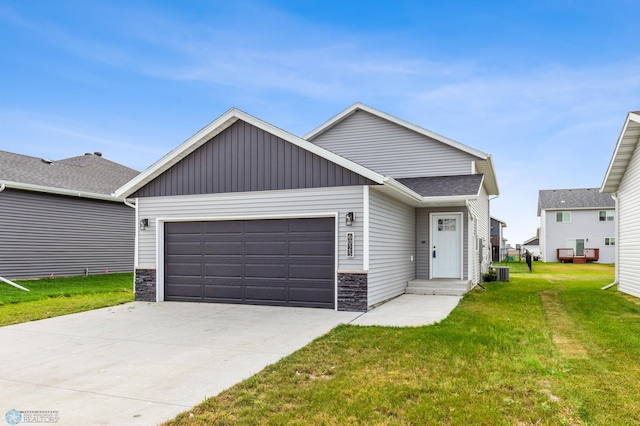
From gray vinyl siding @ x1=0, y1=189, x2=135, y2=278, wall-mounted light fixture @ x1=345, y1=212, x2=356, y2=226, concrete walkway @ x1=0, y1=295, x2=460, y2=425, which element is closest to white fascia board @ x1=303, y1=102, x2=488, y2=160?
concrete walkway @ x1=0, y1=295, x2=460, y2=425

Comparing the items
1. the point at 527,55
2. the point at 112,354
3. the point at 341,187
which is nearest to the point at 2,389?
the point at 112,354

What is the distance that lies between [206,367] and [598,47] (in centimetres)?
1628

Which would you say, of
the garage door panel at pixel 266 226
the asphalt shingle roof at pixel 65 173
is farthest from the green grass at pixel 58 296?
the garage door panel at pixel 266 226

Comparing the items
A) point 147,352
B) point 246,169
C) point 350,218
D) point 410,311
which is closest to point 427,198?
point 350,218

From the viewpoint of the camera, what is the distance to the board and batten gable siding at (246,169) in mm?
9406

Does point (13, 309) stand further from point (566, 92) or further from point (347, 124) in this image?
point (566, 92)

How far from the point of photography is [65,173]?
17.5m

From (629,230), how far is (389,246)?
7436mm

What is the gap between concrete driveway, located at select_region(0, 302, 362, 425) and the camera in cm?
401

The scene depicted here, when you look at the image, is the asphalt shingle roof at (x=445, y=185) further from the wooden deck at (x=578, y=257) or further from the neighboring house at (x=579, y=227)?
the neighboring house at (x=579, y=227)

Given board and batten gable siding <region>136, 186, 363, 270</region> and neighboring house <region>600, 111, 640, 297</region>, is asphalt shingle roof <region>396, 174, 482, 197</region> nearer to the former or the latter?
board and batten gable siding <region>136, 186, 363, 270</region>

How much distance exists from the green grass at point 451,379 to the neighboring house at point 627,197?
523 cm

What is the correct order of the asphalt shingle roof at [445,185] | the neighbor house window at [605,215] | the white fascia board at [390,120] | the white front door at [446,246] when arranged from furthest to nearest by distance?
the neighbor house window at [605,215]
the white fascia board at [390,120]
the white front door at [446,246]
the asphalt shingle roof at [445,185]

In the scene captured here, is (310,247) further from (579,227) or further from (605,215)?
(605,215)
